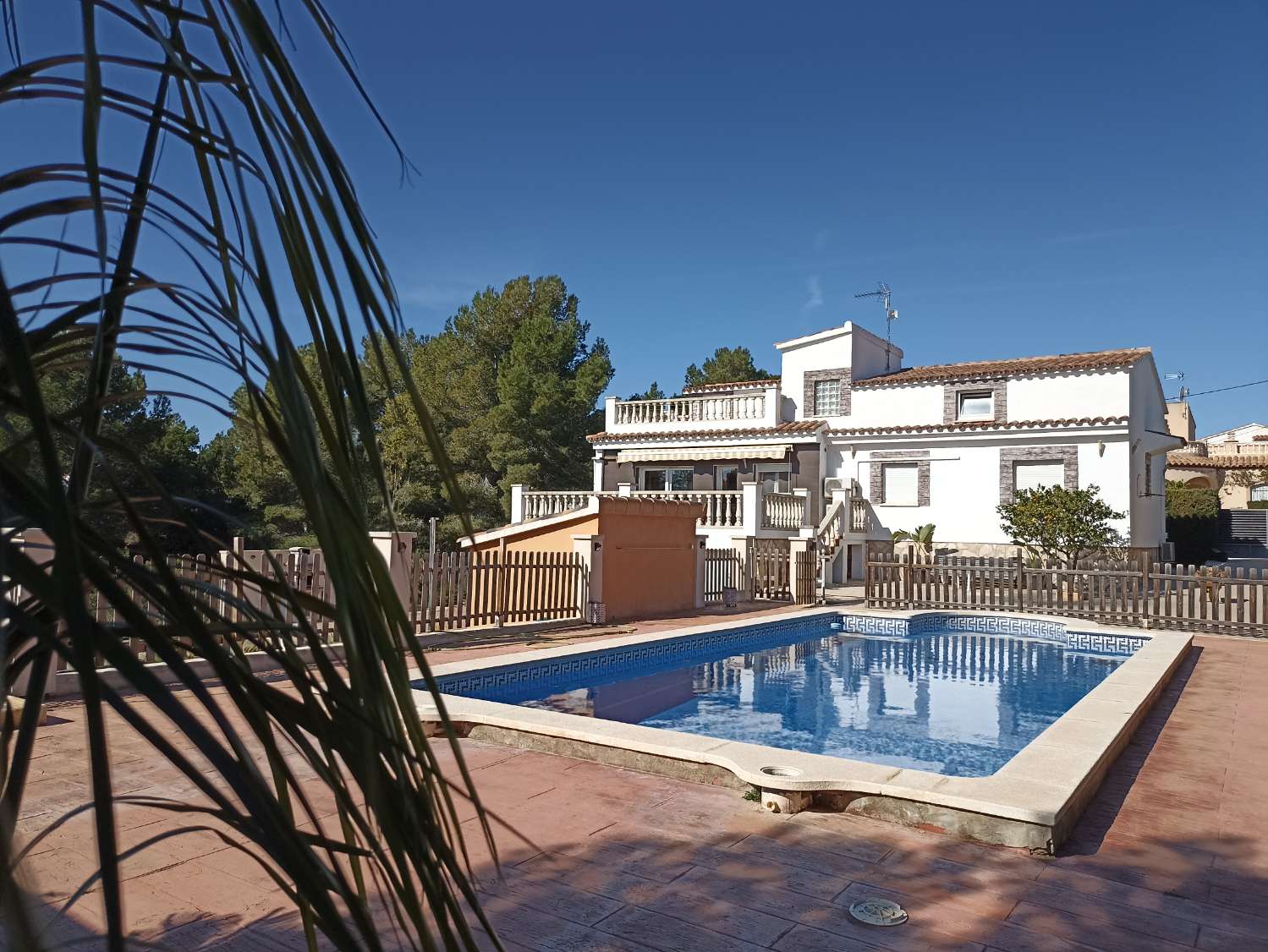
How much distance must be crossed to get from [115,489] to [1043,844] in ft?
16.4

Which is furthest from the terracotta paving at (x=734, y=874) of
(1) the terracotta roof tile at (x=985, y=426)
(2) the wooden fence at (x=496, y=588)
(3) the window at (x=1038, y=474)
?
(3) the window at (x=1038, y=474)

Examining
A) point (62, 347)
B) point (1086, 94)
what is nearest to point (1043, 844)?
point (62, 347)

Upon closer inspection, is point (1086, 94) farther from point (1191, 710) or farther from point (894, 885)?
point (894, 885)

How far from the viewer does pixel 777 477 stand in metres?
28.9

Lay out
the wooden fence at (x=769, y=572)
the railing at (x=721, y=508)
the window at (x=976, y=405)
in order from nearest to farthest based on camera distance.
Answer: the wooden fence at (x=769, y=572) < the railing at (x=721, y=508) < the window at (x=976, y=405)

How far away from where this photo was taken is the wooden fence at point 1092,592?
14.9m

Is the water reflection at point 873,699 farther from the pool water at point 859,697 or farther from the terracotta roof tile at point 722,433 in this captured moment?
the terracotta roof tile at point 722,433

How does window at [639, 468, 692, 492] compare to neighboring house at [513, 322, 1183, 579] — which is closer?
neighboring house at [513, 322, 1183, 579]

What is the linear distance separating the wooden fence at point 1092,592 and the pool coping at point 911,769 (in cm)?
817

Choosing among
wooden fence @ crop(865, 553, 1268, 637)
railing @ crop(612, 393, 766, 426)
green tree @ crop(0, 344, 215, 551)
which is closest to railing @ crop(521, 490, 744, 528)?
railing @ crop(612, 393, 766, 426)

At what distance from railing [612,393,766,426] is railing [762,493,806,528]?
424 centimetres

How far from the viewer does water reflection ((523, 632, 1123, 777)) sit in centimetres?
876

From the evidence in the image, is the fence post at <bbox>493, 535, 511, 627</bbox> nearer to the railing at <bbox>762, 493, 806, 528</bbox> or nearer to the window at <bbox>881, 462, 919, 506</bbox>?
the railing at <bbox>762, 493, 806, 528</bbox>

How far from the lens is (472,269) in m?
41.2
